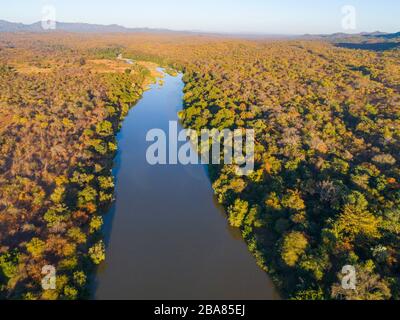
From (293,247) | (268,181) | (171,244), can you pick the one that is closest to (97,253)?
(171,244)

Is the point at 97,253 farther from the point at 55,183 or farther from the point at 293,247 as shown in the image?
the point at 293,247

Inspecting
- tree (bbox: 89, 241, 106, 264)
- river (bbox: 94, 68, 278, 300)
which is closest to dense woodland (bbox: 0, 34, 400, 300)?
tree (bbox: 89, 241, 106, 264)

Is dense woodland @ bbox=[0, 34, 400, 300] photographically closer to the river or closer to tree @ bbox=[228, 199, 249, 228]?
tree @ bbox=[228, 199, 249, 228]

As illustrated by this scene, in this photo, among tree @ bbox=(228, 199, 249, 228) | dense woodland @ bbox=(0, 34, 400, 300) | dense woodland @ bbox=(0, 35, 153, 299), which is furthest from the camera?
tree @ bbox=(228, 199, 249, 228)

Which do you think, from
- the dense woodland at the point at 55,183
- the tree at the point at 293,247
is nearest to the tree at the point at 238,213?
the tree at the point at 293,247

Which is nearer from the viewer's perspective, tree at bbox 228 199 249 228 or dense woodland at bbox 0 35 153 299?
dense woodland at bbox 0 35 153 299
